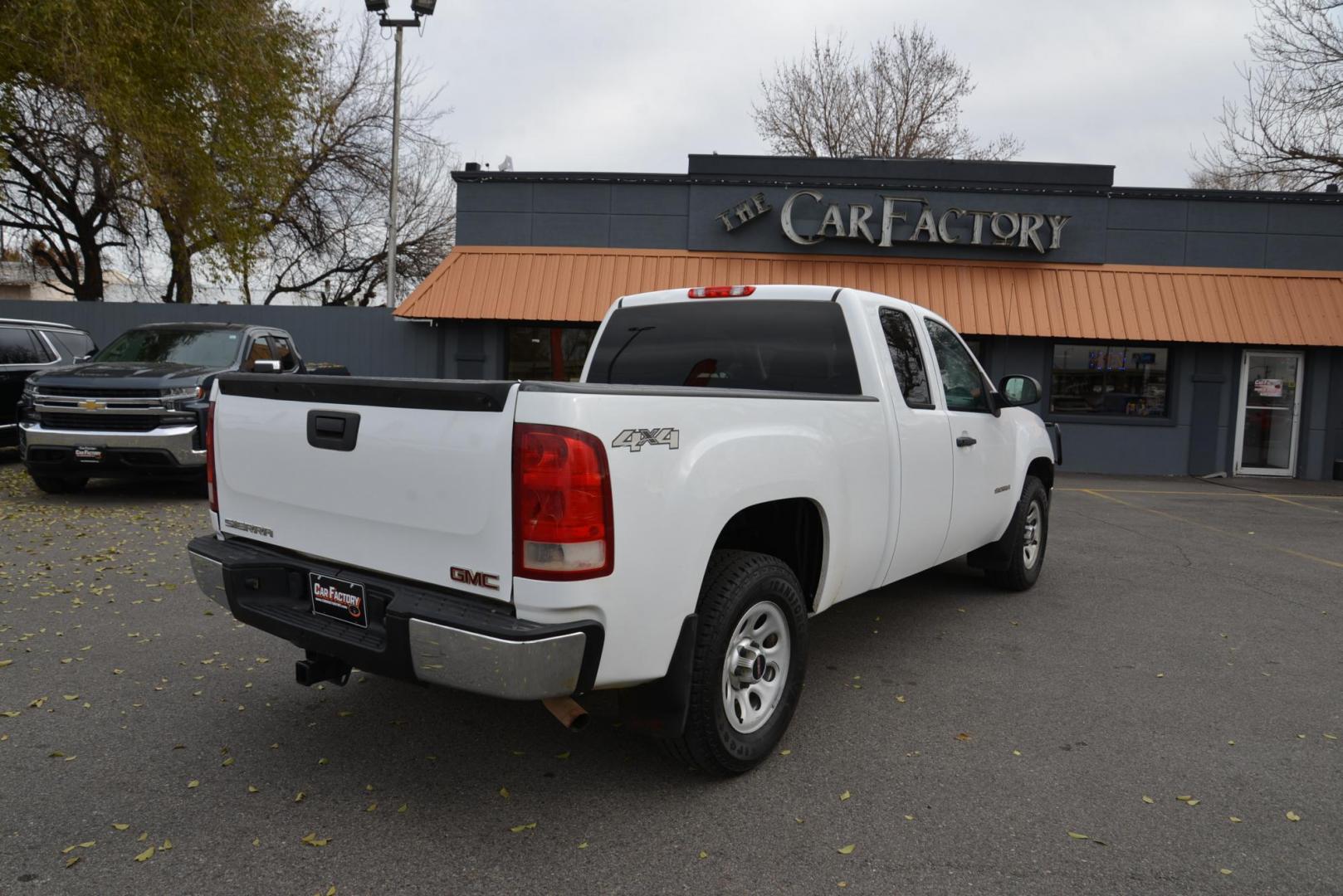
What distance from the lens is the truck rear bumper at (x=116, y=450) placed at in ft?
28.1

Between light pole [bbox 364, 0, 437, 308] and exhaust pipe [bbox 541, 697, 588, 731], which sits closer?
exhaust pipe [bbox 541, 697, 588, 731]

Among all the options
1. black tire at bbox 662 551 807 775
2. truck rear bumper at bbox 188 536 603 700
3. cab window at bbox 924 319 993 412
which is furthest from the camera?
cab window at bbox 924 319 993 412

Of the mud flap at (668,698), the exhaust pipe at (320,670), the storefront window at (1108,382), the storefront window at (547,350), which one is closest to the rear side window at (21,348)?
the storefront window at (547,350)

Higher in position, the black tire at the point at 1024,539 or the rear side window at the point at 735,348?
the rear side window at the point at 735,348

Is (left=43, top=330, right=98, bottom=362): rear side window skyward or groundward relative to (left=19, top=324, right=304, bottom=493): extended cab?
skyward

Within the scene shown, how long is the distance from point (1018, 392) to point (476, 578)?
13.6 ft

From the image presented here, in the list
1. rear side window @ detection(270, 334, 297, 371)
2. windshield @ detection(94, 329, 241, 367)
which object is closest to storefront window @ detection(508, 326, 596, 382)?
rear side window @ detection(270, 334, 297, 371)

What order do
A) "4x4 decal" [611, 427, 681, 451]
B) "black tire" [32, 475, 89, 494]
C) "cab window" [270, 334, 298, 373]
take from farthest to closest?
1. "cab window" [270, 334, 298, 373]
2. "black tire" [32, 475, 89, 494]
3. "4x4 decal" [611, 427, 681, 451]

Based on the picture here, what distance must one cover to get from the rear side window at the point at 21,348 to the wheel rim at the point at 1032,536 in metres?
11.9

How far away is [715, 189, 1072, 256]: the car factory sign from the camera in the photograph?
1543cm

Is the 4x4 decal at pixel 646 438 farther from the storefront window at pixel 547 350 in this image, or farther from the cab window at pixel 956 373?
the storefront window at pixel 547 350

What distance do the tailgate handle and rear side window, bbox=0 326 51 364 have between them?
1043cm

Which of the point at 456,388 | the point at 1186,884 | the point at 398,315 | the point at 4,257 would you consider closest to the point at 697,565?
the point at 456,388

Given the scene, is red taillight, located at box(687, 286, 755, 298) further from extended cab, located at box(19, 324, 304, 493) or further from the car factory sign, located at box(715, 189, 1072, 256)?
the car factory sign, located at box(715, 189, 1072, 256)
